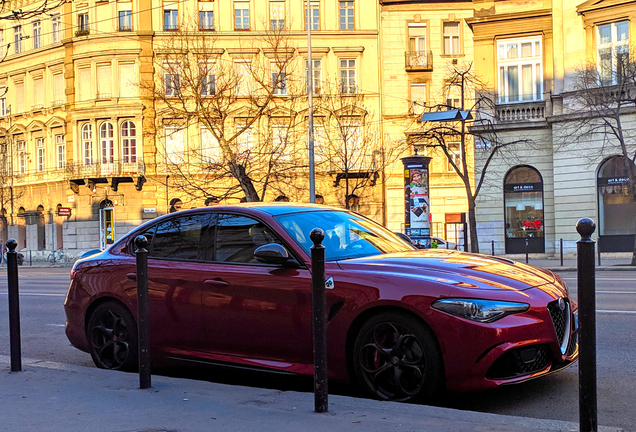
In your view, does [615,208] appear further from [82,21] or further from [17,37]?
[17,37]

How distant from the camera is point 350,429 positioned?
13.6ft

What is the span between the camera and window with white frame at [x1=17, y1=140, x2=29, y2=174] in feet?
164

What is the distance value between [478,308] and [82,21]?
46138 mm

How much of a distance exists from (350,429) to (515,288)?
1.71 metres

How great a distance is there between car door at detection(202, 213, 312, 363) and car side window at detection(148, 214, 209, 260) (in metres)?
0.21

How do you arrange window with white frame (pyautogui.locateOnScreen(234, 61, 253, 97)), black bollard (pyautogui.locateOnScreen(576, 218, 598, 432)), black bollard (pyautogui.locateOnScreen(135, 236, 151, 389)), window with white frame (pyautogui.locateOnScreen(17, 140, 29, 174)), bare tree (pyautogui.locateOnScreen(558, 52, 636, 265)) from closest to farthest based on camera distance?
1. black bollard (pyautogui.locateOnScreen(576, 218, 598, 432))
2. black bollard (pyautogui.locateOnScreen(135, 236, 151, 389))
3. bare tree (pyautogui.locateOnScreen(558, 52, 636, 265))
4. window with white frame (pyautogui.locateOnScreen(234, 61, 253, 97))
5. window with white frame (pyautogui.locateOnScreen(17, 140, 29, 174))

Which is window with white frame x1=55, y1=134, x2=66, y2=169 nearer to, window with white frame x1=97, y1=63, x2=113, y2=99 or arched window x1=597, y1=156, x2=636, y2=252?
window with white frame x1=97, y1=63, x2=113, y2=99

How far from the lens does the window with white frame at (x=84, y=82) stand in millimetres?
46094

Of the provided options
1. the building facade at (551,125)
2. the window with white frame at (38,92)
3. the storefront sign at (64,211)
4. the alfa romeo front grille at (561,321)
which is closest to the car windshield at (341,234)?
the alfa romeo front grille at (561,321)

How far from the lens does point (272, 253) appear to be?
564cm

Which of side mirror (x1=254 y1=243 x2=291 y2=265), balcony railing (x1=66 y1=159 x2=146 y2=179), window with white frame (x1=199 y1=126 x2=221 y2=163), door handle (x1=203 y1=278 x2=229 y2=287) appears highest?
window with white frame (x1=199 y1=126 x2=221 y2=163)

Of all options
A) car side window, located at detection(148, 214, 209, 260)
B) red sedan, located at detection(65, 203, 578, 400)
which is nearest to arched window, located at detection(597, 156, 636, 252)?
red sedan, located at detection(65, 203, 578, 400)

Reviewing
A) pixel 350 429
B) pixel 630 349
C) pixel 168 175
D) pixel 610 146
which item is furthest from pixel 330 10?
pixel 350 429

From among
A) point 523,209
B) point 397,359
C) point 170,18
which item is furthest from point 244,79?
point 397,359
